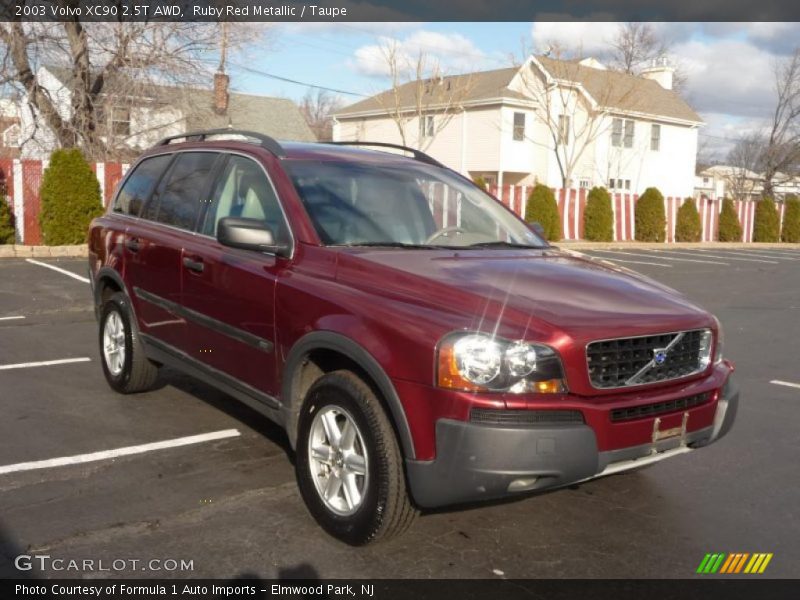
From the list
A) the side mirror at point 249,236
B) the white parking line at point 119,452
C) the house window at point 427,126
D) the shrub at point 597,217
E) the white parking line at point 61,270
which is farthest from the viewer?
the house window at point 427,126

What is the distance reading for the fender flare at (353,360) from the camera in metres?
3.38

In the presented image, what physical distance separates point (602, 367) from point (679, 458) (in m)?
1.98

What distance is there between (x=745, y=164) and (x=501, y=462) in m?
74.3

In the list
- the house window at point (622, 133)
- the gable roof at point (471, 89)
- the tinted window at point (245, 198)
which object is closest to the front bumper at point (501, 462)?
the tinted window at point (245, 198)

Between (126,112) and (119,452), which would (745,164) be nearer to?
(126,112)

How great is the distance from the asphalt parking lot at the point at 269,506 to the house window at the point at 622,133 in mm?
33841

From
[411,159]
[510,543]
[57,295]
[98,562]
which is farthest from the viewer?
[57,295]

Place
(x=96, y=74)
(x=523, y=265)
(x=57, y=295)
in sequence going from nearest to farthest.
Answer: (x=523, y=265) → (x=57, y=295) → (x=96, y=74)

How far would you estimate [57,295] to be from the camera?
10930 millimetres

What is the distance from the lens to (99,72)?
74.5 ft

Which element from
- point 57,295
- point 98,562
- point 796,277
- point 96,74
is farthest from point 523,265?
point 96,74

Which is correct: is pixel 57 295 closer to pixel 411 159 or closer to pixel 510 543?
pixel 411 159

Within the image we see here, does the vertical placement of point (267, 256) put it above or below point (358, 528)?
above

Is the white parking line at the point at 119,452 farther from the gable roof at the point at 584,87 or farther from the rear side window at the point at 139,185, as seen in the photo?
the gable roof at the point at 584,87
